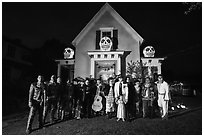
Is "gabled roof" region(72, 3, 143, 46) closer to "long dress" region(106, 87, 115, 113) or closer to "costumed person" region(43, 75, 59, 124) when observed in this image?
"long dress" region(106, 87, 115, 113)

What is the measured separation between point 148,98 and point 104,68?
4.49 meters

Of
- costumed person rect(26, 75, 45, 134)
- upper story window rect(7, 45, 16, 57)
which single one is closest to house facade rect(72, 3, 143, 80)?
costumed person rect(26, 75, 45, 134)

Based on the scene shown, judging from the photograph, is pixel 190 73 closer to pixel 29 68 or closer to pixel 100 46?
pixel 100 46

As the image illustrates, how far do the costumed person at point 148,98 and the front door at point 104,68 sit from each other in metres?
3.42

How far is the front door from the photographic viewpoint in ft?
31.4

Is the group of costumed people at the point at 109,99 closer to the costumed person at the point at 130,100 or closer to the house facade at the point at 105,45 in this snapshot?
the costumed person at the point at 130,100

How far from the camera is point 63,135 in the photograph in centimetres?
505

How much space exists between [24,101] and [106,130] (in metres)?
6.47

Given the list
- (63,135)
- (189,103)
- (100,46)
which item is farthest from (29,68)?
(189,103)

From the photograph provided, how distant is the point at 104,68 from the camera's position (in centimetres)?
1030

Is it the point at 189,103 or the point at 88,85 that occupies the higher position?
the point at 88,85

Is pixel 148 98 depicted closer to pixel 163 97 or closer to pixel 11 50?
pixel 163 97

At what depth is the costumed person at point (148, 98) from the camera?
6.14 metres

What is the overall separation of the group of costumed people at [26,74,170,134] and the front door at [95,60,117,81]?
305cm
